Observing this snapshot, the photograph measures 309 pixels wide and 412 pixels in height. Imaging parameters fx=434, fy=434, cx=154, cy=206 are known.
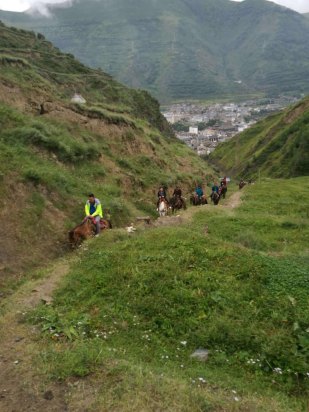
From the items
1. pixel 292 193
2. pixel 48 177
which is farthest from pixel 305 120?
pixel 48 177

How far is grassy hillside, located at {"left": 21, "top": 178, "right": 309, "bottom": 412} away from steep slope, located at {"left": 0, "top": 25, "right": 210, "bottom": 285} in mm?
3003

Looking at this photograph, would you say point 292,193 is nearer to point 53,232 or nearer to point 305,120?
point 53,232

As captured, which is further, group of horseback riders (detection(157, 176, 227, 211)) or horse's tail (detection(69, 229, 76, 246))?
group of horseback riders (detection(157, 176, 227, 211))

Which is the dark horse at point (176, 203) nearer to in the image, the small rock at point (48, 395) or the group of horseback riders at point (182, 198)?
the group of horseback riders at point (182, 198)

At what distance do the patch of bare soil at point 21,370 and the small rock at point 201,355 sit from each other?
2.52m

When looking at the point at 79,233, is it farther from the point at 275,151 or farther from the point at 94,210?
the point at 275,151

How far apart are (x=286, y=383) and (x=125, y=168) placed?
21.2 m

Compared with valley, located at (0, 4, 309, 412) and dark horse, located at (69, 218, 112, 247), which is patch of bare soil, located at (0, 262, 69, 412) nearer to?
valley, located at (0, 4, 309, 412)

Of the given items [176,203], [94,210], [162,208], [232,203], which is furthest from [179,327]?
[232,203]

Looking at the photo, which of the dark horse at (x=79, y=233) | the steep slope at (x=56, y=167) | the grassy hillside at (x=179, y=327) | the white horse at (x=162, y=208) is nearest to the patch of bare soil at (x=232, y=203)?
the steep slope at (x=56, y=167)

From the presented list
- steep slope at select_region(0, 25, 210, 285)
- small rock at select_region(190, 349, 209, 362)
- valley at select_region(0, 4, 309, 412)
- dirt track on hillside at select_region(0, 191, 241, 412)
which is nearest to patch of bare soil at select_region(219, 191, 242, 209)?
steep slope at select_region(0, 25, 210, 285)

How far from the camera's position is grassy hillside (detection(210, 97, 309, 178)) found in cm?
7175

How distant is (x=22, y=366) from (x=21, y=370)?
106 mm

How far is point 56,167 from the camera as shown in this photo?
66.9ft
